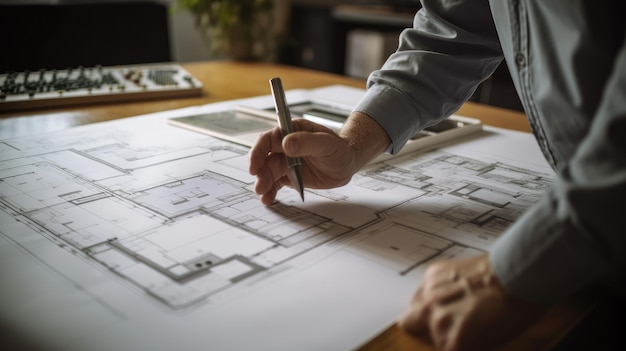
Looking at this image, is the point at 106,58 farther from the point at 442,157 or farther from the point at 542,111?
the point at 542,111

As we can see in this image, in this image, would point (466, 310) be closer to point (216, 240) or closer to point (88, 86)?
point (216, 240)

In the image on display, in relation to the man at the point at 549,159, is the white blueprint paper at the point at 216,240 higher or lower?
lower

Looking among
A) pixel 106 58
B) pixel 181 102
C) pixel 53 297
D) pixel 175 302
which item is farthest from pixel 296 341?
pixel 106 58

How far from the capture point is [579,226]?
41 centimetres

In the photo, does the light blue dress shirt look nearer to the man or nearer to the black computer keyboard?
the man

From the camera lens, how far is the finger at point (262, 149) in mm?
670

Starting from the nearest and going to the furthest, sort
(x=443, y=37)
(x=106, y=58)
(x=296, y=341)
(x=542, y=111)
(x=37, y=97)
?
(x=296, y=341)
(x=542, y=111)
(x=443, y=37)
(x=37, y=97)
(x=106, y=58)

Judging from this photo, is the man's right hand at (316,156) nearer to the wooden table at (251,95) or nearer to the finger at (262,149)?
the finger at (262,149)

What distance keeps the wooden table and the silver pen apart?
0.27m

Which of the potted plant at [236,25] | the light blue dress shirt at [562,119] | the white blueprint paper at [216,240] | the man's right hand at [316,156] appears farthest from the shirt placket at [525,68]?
the potted plant at [236,25]

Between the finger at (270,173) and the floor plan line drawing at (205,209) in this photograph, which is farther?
the finger at (270,173)

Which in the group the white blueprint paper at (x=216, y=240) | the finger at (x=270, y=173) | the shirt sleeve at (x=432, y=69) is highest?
the shirt sleeve at (x=432, y=69)

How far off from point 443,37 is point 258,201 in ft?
1.27

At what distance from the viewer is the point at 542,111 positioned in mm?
565
